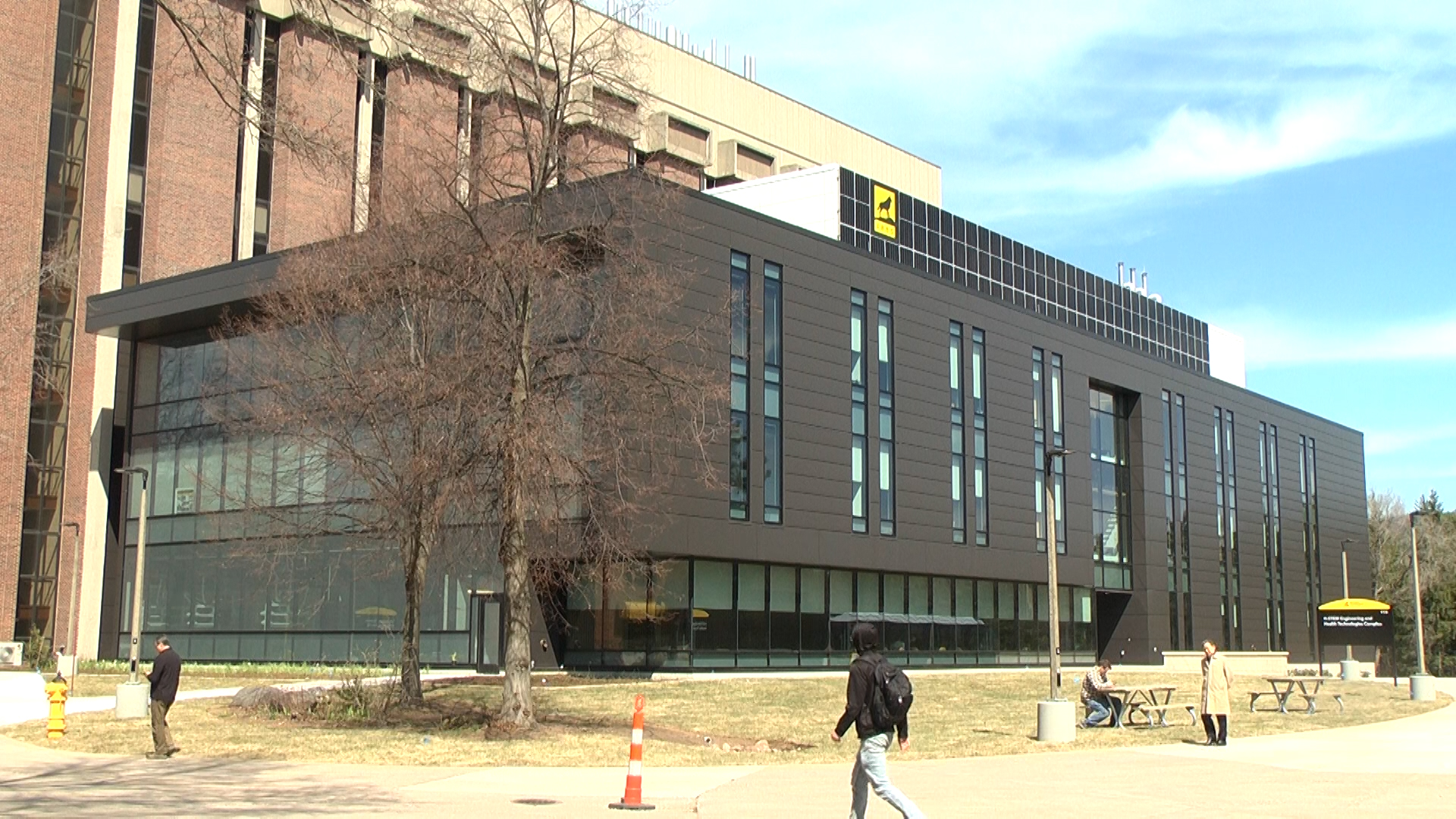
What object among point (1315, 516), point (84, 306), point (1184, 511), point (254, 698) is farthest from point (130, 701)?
point (1315, 516)

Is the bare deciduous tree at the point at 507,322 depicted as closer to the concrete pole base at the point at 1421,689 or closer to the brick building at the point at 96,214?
the brick building at the point at 96,214

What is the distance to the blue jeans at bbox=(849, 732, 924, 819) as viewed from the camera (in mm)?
11453

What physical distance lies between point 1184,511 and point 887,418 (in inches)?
922

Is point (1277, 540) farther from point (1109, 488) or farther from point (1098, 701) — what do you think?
point (1098, 701)

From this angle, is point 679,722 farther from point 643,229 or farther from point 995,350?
point 995,350

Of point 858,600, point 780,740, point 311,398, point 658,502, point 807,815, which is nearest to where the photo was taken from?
point 807,815

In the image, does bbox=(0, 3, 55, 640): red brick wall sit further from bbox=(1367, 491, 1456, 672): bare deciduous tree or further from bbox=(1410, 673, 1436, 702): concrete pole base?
bbox=(1367, 491, 1456, 672): bare deciduous tree

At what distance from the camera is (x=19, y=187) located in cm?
4956

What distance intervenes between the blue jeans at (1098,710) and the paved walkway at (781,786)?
11.4 feet

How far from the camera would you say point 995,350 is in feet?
176

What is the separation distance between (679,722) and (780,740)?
3273 mm

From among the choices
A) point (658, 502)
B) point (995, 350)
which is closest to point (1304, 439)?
point (995, 350)

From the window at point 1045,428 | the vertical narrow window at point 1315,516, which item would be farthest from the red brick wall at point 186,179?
the vertical narrow window at point 1315,516

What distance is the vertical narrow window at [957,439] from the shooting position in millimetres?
50750
